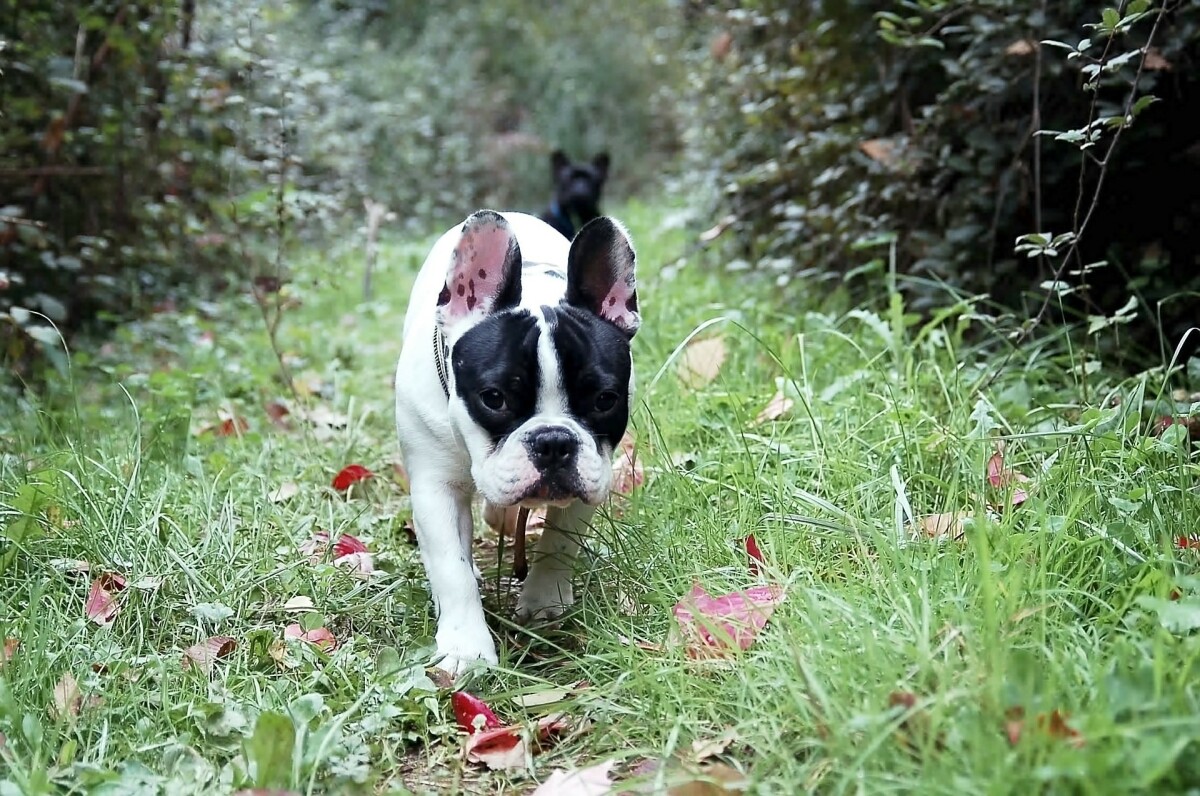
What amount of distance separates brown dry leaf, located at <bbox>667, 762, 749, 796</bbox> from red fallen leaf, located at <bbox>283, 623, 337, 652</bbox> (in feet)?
3.24

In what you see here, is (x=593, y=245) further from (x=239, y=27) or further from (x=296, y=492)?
(x=239, y=27)

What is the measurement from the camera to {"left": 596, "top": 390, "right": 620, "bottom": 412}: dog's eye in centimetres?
249

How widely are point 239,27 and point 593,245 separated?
3288mm

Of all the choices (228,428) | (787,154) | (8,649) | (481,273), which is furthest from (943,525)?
(787,154)

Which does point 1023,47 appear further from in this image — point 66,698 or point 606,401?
point 66,698

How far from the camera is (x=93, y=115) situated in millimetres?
5238

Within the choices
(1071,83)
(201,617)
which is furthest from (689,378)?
(201,617)

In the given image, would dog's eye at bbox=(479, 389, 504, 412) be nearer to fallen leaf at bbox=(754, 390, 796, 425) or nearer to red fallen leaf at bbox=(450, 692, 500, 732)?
red fallen leaf at bbox=(450, 692, 500, 732)

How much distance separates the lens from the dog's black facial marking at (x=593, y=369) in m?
2.44

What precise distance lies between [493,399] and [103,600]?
3.13ft

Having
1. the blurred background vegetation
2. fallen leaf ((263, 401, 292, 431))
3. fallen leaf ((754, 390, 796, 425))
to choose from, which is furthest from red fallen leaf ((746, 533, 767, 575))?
fallen leaf ((263, 401, 292, 431))

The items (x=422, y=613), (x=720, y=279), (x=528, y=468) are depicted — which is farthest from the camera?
(x=720, y=279)

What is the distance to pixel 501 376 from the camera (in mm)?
2410

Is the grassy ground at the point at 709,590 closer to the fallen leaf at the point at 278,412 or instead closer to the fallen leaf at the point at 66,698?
the fallen leaf at the point at 66,698
